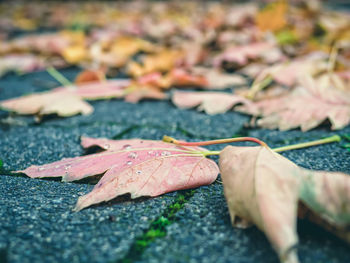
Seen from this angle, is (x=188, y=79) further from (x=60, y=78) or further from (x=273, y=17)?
(x=273, y=17)

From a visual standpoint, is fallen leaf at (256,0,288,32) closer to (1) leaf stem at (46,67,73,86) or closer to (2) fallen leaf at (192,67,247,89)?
(2) fallen leaf at (192,67,247,89)

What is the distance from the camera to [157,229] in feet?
1.78

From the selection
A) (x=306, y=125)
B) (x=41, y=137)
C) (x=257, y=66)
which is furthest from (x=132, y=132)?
(x=257, y=66)

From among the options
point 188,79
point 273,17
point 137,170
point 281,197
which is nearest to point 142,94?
point 188,79

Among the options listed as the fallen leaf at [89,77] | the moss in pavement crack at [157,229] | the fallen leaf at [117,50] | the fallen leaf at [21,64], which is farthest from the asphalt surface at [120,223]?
the fallen leaf at [21,64]

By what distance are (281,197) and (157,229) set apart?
0.22m

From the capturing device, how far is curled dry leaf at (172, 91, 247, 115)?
44.5 inches

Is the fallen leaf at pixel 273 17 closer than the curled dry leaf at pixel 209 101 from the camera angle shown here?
No

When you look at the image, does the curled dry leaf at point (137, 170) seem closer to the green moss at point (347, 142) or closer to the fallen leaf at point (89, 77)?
the green moss at point (347, 142)

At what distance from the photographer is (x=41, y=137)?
996 millimetres

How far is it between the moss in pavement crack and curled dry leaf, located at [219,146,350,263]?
12cm

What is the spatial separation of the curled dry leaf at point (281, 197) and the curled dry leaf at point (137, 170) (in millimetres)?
149

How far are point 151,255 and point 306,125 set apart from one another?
2.26 ft

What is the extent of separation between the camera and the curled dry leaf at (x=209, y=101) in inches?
44.5
